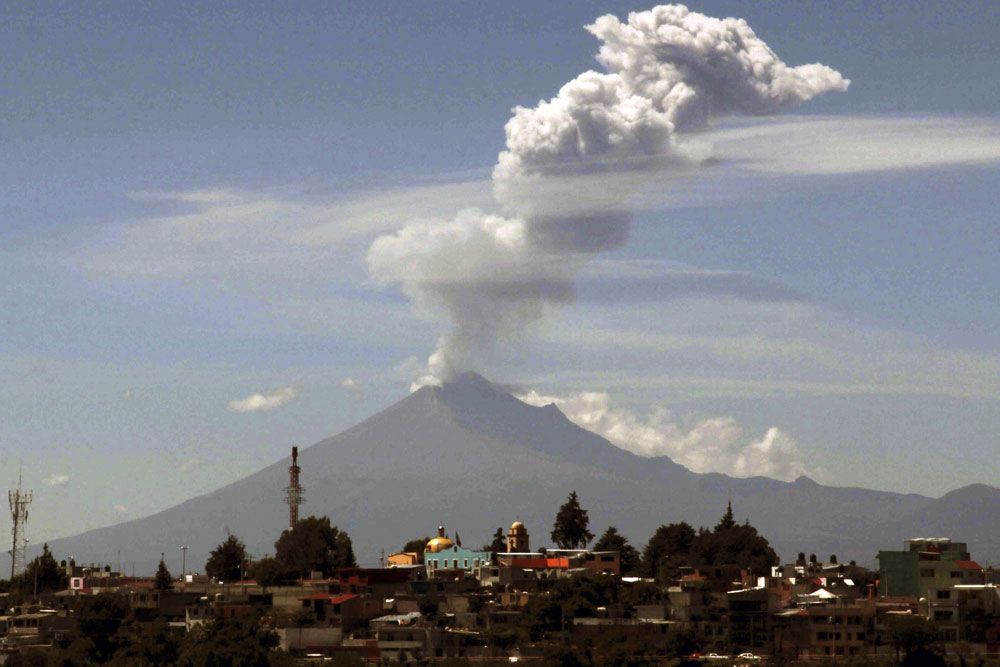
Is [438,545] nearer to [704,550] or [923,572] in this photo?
[704,550]

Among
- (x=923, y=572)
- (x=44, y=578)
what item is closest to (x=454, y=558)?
(x=44, y=578)

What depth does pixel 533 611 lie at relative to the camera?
124375 millimetres

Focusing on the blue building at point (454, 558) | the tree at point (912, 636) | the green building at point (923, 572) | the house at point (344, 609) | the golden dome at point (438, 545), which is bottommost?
the tree at point (912, 636)

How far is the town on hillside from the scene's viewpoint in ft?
389

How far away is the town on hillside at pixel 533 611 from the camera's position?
11844 centimetres

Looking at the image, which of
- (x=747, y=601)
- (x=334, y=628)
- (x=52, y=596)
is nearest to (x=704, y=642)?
(x=747, y=601)

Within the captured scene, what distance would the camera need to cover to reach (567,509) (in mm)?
160500

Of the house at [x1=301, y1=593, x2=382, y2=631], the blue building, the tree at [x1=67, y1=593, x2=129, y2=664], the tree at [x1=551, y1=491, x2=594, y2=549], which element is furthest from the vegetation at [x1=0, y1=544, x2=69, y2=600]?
the tree at [x1=551, y1=491, x2=594, y2=549]

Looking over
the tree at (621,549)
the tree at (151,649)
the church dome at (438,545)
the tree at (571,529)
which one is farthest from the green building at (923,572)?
the tree at (151,649)

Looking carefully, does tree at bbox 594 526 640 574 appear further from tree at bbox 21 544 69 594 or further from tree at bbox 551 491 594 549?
tree at bbox 21 544 69 594

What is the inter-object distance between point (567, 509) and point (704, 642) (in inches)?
1600

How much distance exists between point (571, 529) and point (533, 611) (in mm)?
34461

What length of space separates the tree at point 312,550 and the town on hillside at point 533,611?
141 millimetres

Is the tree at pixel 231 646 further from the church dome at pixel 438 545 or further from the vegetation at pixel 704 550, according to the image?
the church dome at pixel 438 545
